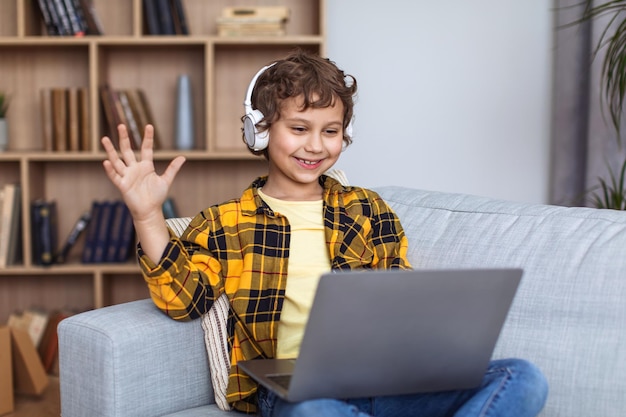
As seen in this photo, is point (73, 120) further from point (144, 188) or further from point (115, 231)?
point (144, 188)

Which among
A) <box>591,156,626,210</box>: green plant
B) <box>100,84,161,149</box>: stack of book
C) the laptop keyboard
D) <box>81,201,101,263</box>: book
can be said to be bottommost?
the laptop keyboard

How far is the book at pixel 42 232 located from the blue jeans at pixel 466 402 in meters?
1.85

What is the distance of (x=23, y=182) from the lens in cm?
302

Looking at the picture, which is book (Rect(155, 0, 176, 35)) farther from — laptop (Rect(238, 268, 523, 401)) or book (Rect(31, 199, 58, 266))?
laptop (Rect(238, 268, 523, 401))

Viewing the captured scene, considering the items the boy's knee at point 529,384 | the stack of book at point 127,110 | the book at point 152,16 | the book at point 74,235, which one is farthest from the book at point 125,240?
the boy's knee at point 529,384

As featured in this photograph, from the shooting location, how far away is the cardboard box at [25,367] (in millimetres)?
2768

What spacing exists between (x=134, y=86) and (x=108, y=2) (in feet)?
1.08

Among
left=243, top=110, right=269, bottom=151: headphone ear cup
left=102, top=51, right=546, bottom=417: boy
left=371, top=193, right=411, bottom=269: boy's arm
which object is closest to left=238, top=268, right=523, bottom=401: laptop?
left=102, top=51, right=546, bottom=417: boy

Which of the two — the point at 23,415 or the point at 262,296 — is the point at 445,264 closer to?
the point at 262,296

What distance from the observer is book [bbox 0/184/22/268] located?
3006 millimetres

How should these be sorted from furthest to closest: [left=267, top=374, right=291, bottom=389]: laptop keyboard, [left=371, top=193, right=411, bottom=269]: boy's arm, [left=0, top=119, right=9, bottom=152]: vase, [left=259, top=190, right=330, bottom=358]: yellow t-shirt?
[left=0, top=119, right=9, bottom=152]: vase, [left=371, top=193, right=411, bottom=269]: boy's arm, [left=259, top=190, right=330, bottom=358]: yellow t-shirt, [left=267, top=374, right=291, bottom=389]: laptop keyboard

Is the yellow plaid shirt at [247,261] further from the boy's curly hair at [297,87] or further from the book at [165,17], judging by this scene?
the book at [165,17]

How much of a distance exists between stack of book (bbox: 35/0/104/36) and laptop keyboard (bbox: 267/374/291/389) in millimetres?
2058

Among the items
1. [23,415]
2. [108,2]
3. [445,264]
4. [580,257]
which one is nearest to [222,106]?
[108,2]
